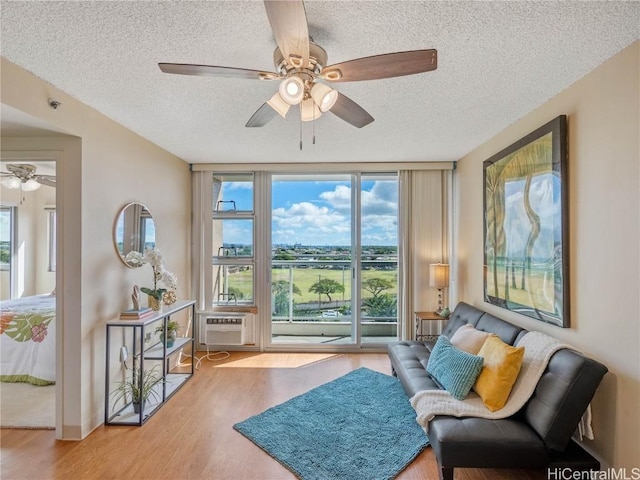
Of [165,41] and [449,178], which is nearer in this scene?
[165,41]

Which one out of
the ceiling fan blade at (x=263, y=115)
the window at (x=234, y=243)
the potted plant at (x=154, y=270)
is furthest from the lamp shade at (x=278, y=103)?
the window at (x=234, y=243)

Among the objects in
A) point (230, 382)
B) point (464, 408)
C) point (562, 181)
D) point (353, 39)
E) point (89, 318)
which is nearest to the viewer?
point (353, 39)

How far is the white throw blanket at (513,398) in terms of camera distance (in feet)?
6.06

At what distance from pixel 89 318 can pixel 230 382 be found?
1.46 m

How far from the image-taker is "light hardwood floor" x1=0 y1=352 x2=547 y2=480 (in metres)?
1.92

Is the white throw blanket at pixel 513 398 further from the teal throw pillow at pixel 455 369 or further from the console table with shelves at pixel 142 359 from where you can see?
the console table with shelves at pixel 142 359

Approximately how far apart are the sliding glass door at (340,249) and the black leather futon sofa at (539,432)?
2.35 metres

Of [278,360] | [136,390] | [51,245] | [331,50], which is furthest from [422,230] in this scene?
[51,245]

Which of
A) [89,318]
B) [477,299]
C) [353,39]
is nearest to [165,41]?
[353,39]

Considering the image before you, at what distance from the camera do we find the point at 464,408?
1890mm

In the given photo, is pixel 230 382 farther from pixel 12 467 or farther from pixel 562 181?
pixel 562 181

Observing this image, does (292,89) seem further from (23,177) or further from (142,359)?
(23,177)

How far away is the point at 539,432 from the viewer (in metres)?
1.68

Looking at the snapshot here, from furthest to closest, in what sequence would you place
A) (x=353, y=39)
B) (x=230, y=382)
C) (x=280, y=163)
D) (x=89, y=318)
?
1. (x=280, y=163)
2. (x=230, y=382)
3. (x=89, y=318)
4. (x=353, y=39)
